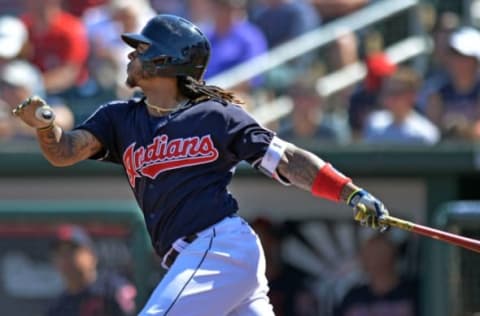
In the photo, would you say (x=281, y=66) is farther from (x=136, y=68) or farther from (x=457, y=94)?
(x=136, y=68)

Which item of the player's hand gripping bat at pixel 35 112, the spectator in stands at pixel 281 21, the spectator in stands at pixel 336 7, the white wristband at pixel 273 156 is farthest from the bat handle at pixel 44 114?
the spectator in stands at pixel 336 7

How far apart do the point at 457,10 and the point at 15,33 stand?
327 cm

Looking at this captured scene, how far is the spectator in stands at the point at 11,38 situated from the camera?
8578 mm

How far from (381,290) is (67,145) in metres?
3.36

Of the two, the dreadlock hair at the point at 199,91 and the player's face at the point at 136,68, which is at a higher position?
the dreadlock hair at the point at 199,91

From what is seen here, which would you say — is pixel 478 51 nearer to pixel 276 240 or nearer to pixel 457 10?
pixel 457 10

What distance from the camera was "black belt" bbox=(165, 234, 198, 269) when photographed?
4.45 metres

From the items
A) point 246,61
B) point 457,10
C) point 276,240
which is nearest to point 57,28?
point 246,61

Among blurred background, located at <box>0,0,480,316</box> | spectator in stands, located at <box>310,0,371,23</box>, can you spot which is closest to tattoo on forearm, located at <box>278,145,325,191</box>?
blurred background, located at <box>0,0,480,316</box>

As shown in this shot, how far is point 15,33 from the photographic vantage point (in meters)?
8.74

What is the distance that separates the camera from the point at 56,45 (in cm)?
863

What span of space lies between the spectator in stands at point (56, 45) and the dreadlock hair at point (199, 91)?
3893 mm

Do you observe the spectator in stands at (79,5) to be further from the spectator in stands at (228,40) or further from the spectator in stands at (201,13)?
the spectator in stands at (228,40)

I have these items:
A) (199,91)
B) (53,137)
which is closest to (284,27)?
(199,91)
